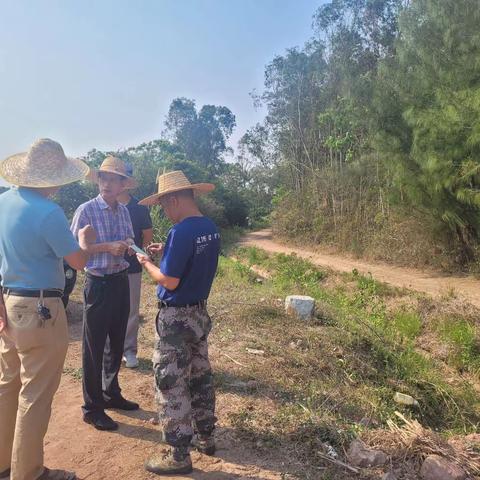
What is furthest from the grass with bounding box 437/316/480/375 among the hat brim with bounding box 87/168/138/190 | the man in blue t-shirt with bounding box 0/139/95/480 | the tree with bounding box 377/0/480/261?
the man in blue t-shirt with bounding box 0/139/95/480

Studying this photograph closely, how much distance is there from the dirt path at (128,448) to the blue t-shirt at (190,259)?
107cm

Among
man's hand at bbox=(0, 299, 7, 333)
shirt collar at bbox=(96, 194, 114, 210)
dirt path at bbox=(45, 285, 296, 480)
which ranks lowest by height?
dirt path at bbox=(45, 285, 296, 480)

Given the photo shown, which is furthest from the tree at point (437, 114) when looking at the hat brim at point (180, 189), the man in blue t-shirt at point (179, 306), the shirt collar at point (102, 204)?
the man in blue t-shirt at point (179, 306)

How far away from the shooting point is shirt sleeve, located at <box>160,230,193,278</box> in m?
2.68

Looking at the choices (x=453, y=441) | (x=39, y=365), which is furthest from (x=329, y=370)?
(x=39, y=365)

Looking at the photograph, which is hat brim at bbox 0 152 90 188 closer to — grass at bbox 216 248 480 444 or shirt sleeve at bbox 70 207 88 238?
shirt sleeve at bbox 70 207 88 238

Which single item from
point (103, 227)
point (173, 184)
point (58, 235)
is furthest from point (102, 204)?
point (58, 235)

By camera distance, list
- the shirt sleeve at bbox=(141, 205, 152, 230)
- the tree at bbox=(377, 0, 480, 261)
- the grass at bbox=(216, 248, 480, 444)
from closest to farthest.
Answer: the grass at bbox=(216, 248, 480, 444) → the shirt sleeve at bbox=(141, 205, 152, 230) → the tree at bbox=(377, 0, 480, 261)

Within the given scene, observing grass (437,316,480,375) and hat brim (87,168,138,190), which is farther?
grass (437,316,480,375)

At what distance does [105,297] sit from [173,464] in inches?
48.9

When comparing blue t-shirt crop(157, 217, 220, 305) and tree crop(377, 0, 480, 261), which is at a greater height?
tree crop(377, 0, 480, 261)

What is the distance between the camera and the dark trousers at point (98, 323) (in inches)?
132

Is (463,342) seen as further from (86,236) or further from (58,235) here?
(58,235)

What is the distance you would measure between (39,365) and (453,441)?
2.72 meters
